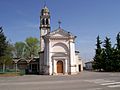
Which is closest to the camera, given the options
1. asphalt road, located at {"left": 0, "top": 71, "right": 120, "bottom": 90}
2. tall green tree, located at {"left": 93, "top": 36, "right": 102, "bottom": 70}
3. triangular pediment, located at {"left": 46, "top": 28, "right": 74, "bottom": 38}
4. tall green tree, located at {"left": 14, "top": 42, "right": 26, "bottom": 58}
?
asphalt road, located at {"left": 0, "top": 71, "right": 120, "bottom": 90}

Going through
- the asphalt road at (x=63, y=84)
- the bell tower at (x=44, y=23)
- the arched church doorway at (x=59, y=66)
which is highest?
the bell tower at (x=44, y=23)

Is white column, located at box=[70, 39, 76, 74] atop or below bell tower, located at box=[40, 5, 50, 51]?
below

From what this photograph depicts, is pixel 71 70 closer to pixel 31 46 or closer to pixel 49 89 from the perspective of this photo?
pixel 49 89

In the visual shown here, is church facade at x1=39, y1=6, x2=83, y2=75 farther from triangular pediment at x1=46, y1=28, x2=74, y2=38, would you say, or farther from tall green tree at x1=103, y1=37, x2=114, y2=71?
tall green tree at x1=103, y1=37, x2=114, y2=71

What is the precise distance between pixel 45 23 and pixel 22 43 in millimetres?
23906

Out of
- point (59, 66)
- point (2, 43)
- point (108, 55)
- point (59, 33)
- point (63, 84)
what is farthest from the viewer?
point (108, 55)

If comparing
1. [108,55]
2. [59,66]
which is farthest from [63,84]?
[108,55]

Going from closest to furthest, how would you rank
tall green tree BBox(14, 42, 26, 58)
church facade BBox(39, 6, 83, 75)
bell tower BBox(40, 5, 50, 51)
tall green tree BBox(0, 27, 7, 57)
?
1. tall green tree BBox(0, 27, 7, 57)
2. church facade BBox(39, 6, 83, 75)
3. bell tower BBox(40, 5, 50, 51)
4. tall green tree BBox(14, 42, 26, 58)

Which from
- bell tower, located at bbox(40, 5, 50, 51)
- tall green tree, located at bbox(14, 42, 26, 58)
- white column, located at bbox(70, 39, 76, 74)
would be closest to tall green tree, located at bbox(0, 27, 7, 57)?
white column, located at bbox(70, 39, 76, 74)

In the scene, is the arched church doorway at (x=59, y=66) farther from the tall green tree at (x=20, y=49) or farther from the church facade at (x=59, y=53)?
the tall green tree at (x=20, y=49)

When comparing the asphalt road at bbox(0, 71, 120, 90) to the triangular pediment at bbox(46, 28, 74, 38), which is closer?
the asphalt road at bbox(0, 71, 120, 90)

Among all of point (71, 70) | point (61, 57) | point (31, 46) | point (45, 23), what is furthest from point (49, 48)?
point (31, 46)

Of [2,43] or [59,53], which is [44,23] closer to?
[59,53]

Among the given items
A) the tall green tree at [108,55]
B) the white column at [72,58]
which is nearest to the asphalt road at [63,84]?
the white column at [72,58]
